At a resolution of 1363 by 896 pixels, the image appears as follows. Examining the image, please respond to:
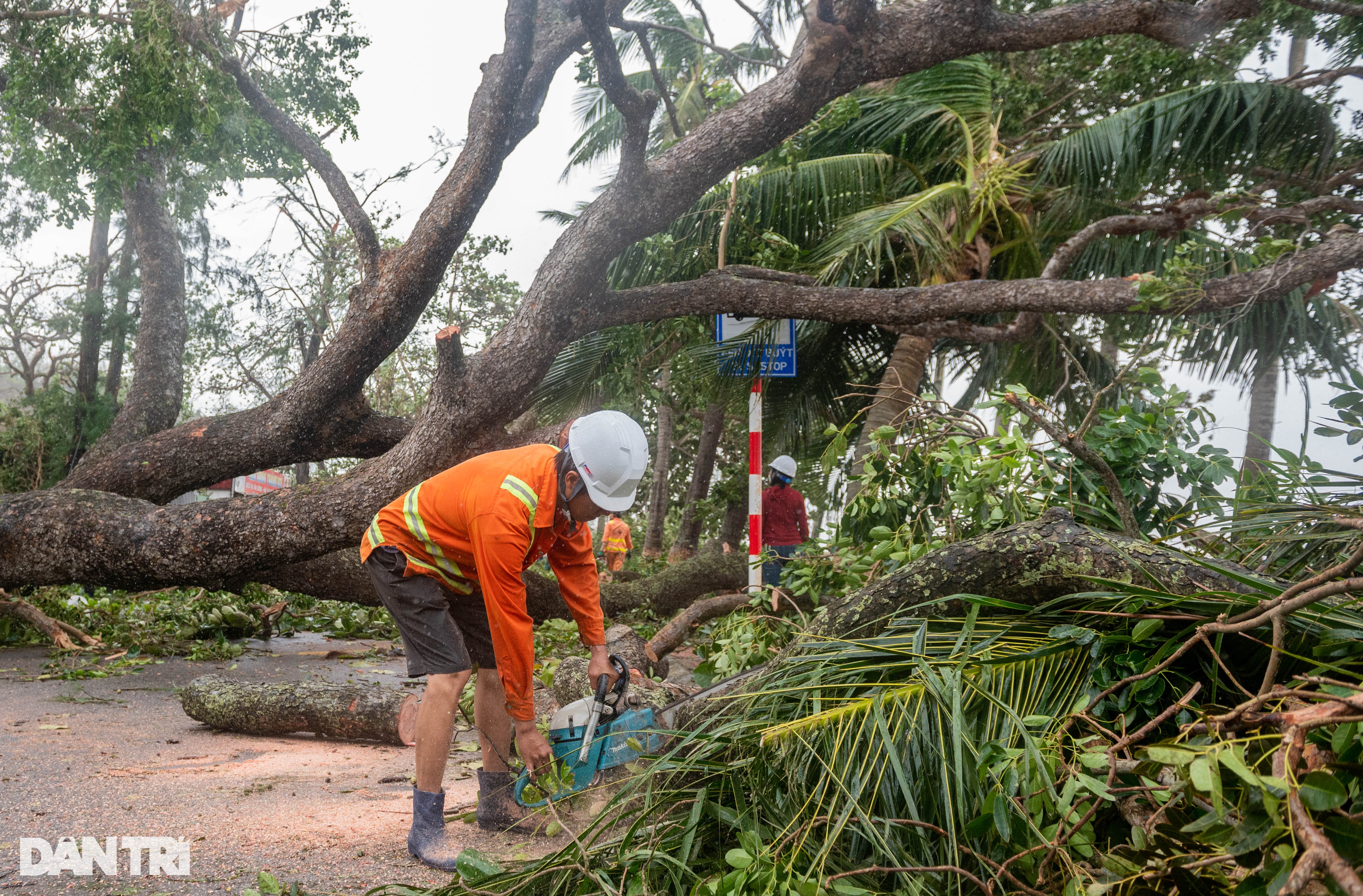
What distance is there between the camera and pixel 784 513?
8.73m

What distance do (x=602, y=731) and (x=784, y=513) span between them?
5.94 meters

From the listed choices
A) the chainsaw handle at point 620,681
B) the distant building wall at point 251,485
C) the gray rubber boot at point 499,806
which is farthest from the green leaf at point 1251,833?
the distant building wall at point 251,485

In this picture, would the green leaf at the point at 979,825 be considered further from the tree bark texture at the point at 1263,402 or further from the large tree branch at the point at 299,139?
the tree bark texture at the point at 1263,402

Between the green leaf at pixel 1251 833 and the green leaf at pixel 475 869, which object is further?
the green leaf at pixel 475 869

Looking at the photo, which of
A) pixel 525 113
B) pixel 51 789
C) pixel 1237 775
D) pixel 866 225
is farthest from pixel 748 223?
pixel 1237 775

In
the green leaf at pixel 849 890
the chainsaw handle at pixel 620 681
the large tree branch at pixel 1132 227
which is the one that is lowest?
the green leaf at pixel 849 890

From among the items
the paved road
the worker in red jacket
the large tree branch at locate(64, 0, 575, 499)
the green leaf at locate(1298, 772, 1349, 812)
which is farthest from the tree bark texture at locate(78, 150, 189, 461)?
the green leaf at locate(1298, 772, 1349, 812)

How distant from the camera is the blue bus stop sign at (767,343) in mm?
7254

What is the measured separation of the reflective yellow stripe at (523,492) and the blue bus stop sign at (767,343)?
14.7ft

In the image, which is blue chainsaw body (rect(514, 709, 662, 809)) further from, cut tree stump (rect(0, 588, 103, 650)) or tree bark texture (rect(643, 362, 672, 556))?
tree bark texture (rect(643, 362, 672, 556))

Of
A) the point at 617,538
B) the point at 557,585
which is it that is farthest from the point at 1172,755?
the point at 617,538

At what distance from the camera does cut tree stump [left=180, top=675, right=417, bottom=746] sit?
459 centimetres

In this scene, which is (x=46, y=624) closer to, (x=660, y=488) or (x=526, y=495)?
(x=526, y=495)

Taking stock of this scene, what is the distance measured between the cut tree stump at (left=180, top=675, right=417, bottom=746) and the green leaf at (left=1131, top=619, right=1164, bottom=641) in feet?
12.4
